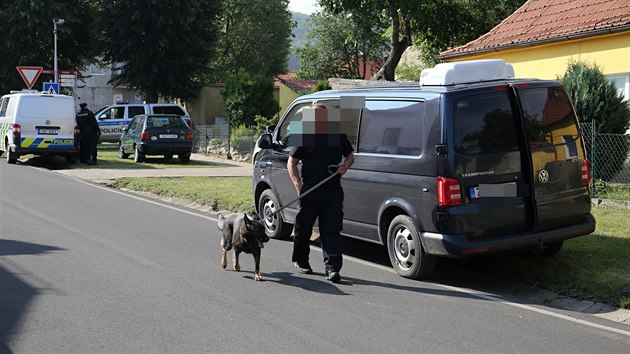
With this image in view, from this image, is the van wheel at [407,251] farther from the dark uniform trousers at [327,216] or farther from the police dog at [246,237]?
the police dog at [246,237]

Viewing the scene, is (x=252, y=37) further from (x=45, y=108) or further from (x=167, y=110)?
(x=45, y=108)

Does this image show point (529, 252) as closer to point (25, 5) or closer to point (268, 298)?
point (268, 298)

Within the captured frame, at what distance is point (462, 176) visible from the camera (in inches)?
297

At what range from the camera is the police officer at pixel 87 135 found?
75.9 ft

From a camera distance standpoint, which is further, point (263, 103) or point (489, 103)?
point (263, 103)

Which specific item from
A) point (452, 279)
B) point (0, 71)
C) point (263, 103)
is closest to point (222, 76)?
point (0, 71)

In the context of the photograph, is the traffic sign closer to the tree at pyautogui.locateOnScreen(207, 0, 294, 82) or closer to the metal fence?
the metal fence

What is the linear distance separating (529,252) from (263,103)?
1033 inches

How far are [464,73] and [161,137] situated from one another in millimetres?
17516

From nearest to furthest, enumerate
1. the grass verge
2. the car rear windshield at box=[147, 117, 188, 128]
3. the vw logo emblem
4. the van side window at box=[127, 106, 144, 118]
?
the grass verge, the vw logo emblem, the car rear windshield at box=[147, 117, 188, 128], the van side window at box=[127, 106, 144, 118]

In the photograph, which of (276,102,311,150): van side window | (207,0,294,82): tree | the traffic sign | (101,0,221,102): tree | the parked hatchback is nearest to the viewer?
(276,102,311,150): van side window

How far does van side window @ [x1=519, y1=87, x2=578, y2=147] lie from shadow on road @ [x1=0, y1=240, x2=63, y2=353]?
5.16 metres

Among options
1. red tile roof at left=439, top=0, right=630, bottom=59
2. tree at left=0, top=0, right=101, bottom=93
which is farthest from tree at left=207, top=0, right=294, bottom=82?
red tile roof at left=439, top=0, right=630, bottom=59

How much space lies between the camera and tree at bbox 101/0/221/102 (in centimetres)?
3878
